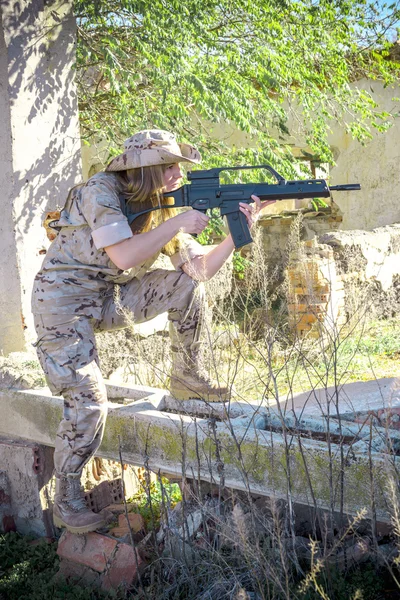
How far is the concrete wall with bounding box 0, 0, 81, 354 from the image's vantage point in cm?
454

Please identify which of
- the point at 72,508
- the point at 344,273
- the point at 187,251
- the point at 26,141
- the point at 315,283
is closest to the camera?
the point at 72,508

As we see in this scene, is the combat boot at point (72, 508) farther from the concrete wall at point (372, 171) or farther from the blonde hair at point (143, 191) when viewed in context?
the concrete wall at point (372, 171)

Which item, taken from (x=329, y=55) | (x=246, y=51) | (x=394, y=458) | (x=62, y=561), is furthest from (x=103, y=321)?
(x=329, y=55)

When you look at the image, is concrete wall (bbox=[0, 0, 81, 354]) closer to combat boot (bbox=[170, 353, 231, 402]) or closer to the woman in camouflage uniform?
the woman in camouflage uniform

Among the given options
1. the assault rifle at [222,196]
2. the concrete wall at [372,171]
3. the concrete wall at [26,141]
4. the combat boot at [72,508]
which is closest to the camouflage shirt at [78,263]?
the assault rifle at [222,196]

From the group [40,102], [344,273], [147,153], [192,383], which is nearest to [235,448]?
[192,383]

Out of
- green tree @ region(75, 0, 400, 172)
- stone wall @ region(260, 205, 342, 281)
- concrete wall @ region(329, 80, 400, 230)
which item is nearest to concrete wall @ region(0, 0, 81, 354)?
green tree @ region(75, 0, 400, 172)

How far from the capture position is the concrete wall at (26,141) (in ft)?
14.9

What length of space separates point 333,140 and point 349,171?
0.58 metres

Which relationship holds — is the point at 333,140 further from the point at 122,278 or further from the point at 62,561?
the point at 62,561

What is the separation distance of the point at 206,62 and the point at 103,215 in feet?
11.1

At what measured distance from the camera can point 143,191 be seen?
123 inches

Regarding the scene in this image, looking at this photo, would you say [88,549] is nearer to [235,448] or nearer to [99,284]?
[235,448]

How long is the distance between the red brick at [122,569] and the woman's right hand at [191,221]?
56.3 inches
